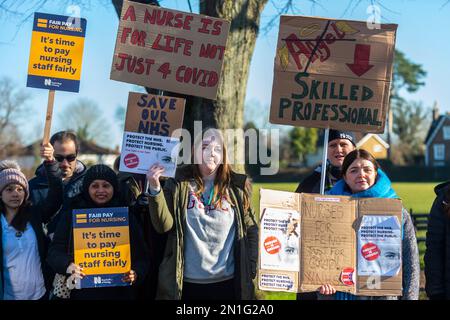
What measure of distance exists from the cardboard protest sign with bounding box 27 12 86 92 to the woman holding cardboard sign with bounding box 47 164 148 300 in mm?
1005

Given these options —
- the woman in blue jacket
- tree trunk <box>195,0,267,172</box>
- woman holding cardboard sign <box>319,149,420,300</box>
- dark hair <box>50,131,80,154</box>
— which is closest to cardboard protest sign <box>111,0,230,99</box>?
dark hair <box>50,131,80,154</box>

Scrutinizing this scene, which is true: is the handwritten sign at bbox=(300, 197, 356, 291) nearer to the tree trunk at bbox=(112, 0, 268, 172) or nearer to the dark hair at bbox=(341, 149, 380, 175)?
the dark hair at bbox=(341, 149, 380, 175)

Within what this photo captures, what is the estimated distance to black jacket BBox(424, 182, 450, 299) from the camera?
420 centimetres

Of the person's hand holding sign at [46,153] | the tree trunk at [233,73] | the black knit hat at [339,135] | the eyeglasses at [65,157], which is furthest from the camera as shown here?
the tree trunk at [233,73]

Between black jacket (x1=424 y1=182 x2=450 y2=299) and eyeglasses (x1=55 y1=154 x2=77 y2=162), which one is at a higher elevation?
eyeglasses (x1=55 y1=154 x2=77 y2=162)

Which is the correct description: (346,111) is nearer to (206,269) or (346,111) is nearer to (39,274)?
(206,269)

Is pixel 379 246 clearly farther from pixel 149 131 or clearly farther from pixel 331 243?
pixel 149 131

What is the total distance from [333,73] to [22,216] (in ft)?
8.86

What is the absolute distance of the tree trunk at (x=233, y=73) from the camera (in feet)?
22.5

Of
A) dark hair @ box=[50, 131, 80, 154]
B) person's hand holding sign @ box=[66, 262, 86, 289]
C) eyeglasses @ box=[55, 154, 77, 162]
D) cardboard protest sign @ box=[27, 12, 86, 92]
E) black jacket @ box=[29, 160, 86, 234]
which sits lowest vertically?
person's hand holding sign @ box=[66, 262, 86, 289]

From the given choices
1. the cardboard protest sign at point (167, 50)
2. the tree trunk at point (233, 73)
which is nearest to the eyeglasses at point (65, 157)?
the cardboard protest sign at point (167, 50)

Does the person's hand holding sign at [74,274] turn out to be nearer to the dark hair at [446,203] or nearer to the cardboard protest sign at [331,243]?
the cardboard protest sign at [331,243]

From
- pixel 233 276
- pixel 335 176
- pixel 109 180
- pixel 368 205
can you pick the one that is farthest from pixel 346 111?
pixel 109 180

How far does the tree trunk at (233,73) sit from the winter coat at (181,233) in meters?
2.44
